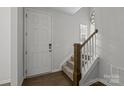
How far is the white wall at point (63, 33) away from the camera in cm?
377

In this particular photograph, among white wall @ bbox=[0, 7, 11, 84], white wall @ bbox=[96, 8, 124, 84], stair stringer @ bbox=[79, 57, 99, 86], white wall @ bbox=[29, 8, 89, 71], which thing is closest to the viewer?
white wall @ bbox=[96, 8, 124, 84]

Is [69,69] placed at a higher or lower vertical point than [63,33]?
lower

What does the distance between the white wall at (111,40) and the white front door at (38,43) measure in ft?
6.36

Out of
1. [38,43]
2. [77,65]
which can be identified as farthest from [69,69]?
[38,43]

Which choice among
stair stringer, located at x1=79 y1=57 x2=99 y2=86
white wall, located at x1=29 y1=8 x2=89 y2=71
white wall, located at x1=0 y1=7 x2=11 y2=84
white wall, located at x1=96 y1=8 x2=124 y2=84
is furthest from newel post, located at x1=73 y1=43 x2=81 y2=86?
white wall, located at x1=0 y1=7 x2=11 y2=84

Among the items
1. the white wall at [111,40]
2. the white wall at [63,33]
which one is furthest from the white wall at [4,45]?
the white wall at [111,40]

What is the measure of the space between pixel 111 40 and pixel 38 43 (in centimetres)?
247

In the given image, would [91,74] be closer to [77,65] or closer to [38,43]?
[77,65]

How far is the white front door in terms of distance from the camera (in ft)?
10.5

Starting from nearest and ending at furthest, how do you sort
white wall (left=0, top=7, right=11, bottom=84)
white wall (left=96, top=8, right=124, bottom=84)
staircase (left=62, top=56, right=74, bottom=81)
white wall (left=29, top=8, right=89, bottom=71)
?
white wall (left=96, top=8, right=124, bottom=84), white wall (left=0, top=7, right=11, bottom=84), staircase (left=62, top=56, right=74, bottom=81), white wall (left=29, top=8, right=89, bottom=71)

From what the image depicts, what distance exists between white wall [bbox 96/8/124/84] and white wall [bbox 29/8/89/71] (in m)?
1.63

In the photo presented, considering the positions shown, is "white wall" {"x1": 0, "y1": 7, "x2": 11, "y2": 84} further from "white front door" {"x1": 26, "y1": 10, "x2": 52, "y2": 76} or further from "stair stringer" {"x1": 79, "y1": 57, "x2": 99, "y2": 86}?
"stair stringer" {"x1": 79, "y1": 57, "x2": 99, "y2": 86}

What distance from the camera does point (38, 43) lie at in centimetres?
338
